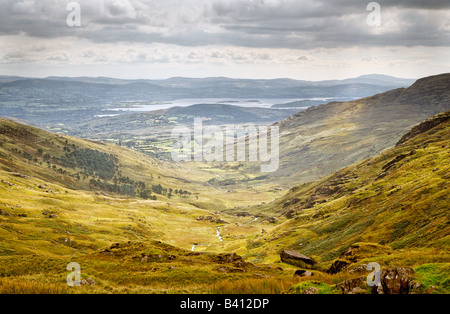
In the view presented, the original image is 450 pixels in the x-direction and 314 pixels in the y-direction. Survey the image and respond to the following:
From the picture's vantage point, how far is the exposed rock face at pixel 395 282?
2305cm

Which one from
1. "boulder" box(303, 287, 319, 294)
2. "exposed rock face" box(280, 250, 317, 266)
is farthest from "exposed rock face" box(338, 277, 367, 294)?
"exposed rock face" box(280, 250, 317, 266)

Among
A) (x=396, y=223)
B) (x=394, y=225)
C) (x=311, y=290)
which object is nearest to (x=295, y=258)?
(x=394, y=225)

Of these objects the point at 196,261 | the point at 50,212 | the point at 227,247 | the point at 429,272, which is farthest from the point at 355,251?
the point at 50,212

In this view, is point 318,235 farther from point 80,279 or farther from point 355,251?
point 80,279

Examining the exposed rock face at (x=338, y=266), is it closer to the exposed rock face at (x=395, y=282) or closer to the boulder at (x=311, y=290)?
the boulder at (x=311, y=290)

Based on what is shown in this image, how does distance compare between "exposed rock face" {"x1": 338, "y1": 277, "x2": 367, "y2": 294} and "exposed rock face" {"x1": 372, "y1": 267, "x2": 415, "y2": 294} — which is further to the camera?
"exposed rock face" {"x1": 338, "y1": 277, "x2": 367, "y2": 294}

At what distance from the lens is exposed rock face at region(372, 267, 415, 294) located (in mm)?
23047

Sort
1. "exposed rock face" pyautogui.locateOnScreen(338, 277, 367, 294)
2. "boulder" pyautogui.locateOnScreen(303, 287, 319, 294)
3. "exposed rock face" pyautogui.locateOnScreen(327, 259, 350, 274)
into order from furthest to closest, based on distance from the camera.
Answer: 1. "exposed rock face" pyautogui.locateOnScreen(327, 259, 350, 274)
2. "boulder" pyautogui.locateOnScreen(303, 287, 319, 294)
3. "exposed rock face" pyautogui.locateOnScreen(338, 277, 367, 294)

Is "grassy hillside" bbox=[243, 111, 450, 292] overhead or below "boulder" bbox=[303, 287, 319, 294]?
below

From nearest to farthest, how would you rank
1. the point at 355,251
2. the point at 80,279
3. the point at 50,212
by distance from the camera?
1. the point at 80,279
2. the point at 355,251
3. the point at 50,212

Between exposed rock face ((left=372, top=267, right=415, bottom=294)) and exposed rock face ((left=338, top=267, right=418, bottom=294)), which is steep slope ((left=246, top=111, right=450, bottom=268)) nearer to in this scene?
exposed rock face ((left=338, top=267, right=418, bottom=294))

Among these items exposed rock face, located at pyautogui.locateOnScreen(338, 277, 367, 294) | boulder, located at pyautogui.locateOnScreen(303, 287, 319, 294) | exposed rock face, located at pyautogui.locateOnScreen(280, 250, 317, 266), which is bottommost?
exposed rock face, located at pyautogui.locateOnScreen(280, 250, 317, 266)

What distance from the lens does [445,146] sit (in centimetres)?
14062
